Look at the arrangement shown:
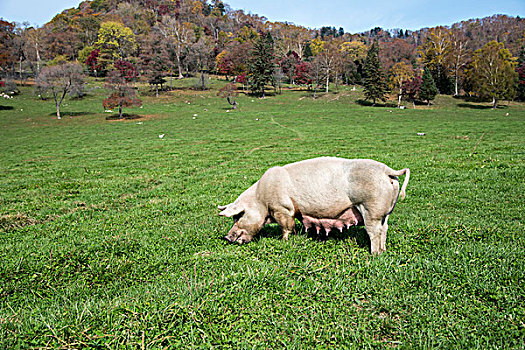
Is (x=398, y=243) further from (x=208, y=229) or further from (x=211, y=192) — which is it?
(x=211, y=192)

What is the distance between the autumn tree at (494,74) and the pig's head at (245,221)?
77892 millimetres

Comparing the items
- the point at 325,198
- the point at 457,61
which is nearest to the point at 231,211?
the point at 325,198

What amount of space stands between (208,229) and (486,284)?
6.48 meters

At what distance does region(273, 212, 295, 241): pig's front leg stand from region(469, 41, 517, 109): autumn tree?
77.6 m

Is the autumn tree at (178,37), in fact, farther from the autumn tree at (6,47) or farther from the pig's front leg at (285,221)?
the pig's front leg at (285,221)

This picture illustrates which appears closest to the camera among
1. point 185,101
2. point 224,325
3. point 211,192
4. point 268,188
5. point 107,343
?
point 107,343

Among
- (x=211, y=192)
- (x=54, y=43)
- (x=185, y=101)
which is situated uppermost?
(x=54, y=43)

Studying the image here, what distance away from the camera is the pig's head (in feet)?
24.2

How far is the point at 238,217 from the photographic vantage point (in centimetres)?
763

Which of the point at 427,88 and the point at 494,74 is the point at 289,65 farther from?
the point at 494,74

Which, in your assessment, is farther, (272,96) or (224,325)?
(272,96)

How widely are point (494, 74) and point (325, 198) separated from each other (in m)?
79.3

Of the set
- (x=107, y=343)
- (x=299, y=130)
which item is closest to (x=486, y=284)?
(x=107, y=343)

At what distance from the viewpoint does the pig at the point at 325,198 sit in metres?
6.12
